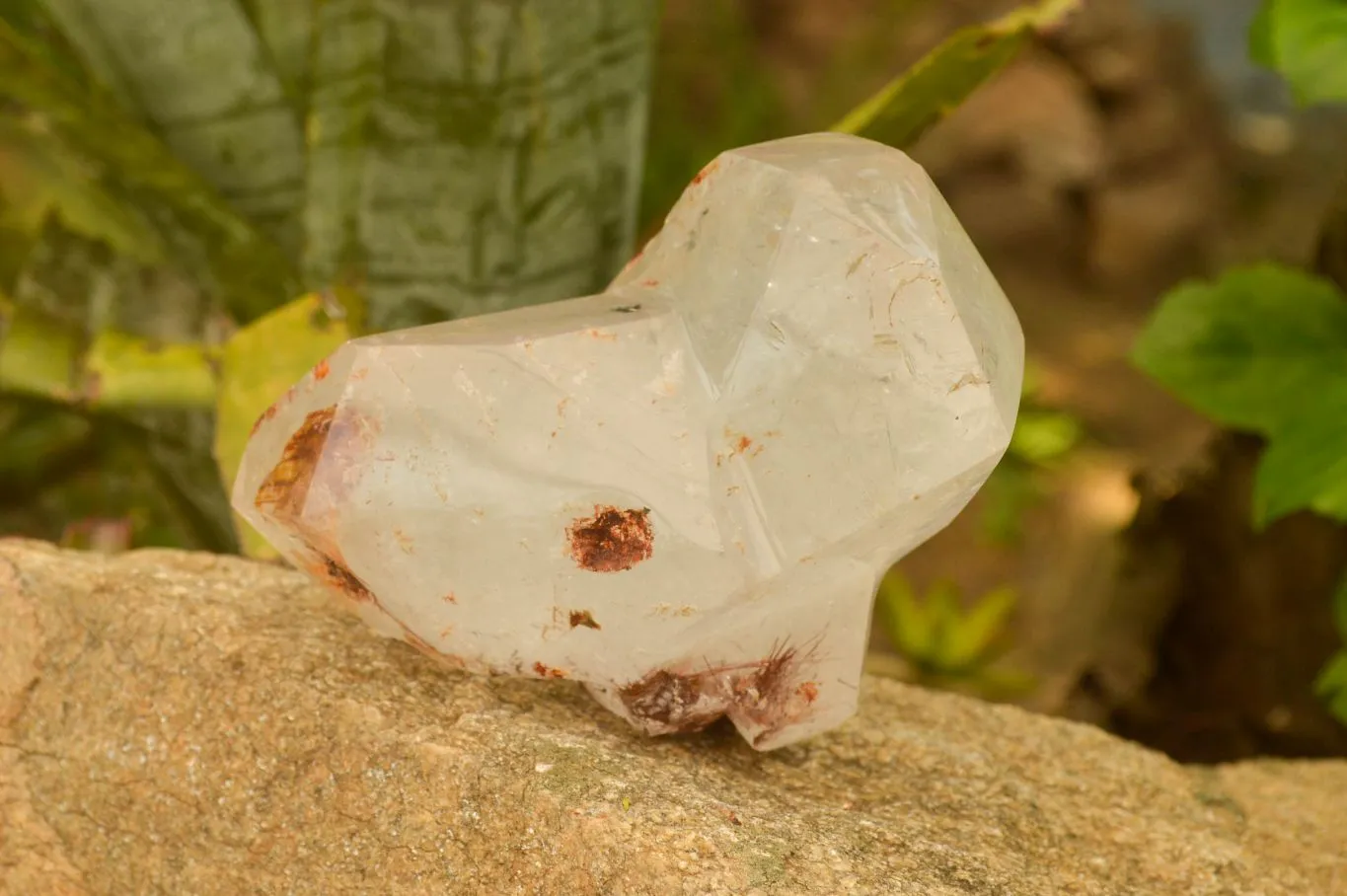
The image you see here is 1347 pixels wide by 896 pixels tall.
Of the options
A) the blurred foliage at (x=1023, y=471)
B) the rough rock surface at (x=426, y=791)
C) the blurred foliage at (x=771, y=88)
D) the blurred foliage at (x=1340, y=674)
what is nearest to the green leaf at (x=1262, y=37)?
the blurred foliage at (x=771, y=88)

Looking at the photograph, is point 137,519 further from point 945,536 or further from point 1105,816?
point 945,536

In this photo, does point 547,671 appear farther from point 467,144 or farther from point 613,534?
point 467,144

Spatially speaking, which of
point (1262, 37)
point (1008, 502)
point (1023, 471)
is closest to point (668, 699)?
point (1262, 37)

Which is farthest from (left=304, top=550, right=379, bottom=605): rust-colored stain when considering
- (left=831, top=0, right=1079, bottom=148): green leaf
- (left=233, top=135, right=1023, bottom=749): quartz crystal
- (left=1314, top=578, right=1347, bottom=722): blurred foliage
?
(left=1314, top=578, right=1347, bottom=722): blurred foliage

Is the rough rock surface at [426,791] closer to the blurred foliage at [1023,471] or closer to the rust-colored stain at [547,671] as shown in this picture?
the rust-colored stain at [547,671]

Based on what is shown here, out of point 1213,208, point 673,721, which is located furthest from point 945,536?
point 673,721

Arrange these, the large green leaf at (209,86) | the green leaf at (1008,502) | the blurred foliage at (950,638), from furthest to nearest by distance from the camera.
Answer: the green leaf at (1008,502), the blurred foliage at (950,638), the large green leaf at (209,86)

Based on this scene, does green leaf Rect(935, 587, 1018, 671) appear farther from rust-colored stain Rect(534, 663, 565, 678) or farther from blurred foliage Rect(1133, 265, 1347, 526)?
rust-colored stain Rect(534, 663, 565, 678)

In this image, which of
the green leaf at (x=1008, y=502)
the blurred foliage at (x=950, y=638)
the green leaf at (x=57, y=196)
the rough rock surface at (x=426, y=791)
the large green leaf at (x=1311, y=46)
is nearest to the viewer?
the rough rock surface at (x=426, y=791)
